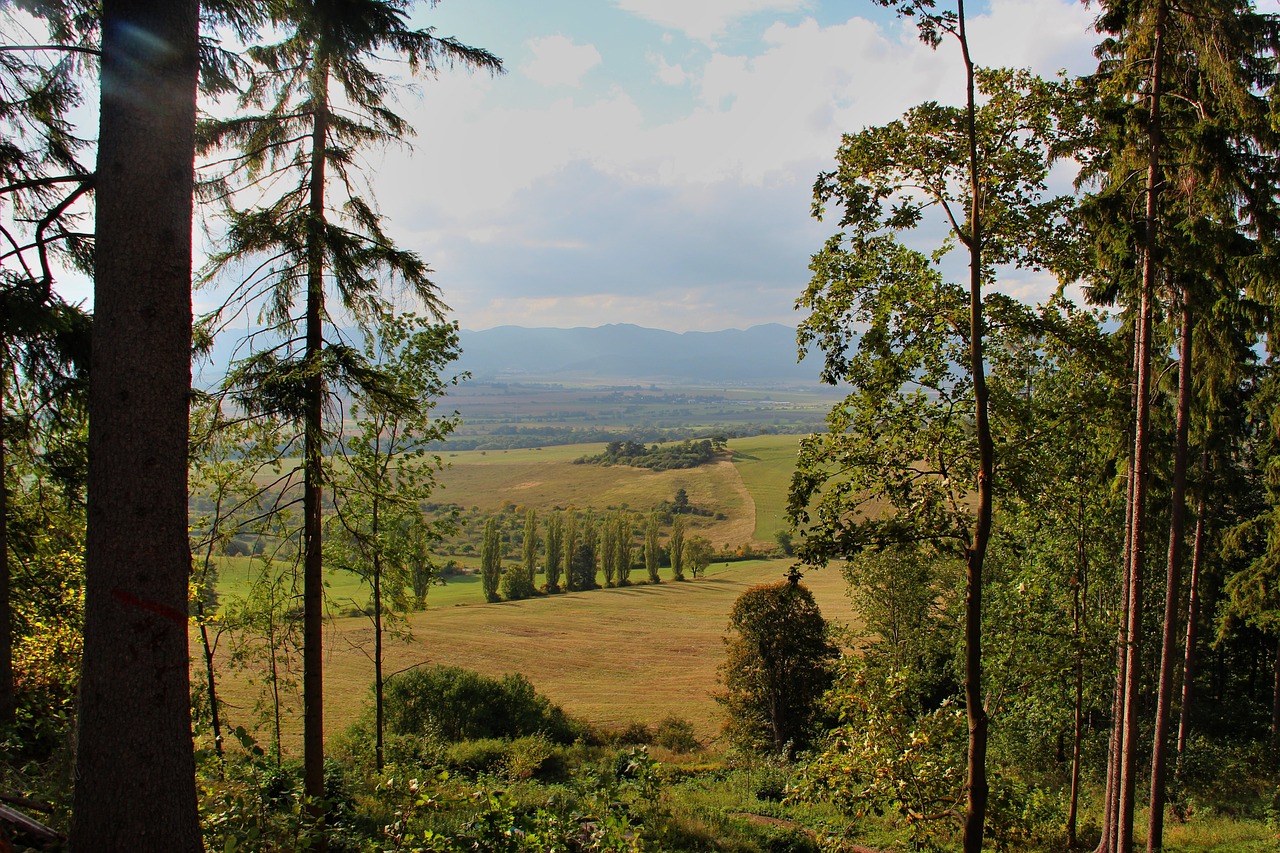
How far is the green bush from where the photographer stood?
2344 centimetres

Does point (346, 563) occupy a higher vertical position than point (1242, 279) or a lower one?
lower

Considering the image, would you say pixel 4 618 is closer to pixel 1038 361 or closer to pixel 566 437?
pixel 1038 361

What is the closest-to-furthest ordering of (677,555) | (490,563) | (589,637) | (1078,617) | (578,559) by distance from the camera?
1. (1078,617)
2. (589,637)
3. (490,563)
4. (578,559)
5. (677,555)

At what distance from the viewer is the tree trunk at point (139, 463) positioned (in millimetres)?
3518

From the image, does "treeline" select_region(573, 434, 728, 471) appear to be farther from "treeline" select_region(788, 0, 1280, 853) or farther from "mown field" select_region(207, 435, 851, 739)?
"treeline" select_region(788, 0, 1280, 853)

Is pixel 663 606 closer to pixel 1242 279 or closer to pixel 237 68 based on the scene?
pixel 1242 279

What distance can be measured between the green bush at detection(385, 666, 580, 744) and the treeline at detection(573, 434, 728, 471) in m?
93.6

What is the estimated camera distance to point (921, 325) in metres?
5.56

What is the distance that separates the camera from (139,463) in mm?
3562

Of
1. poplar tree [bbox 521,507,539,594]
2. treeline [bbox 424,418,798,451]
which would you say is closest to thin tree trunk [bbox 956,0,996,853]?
poplar tree [bbox 521,507,539,594]

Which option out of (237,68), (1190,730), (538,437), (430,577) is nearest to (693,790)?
(430,577)

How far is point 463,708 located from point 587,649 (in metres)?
18.8

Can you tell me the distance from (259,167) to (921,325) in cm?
754

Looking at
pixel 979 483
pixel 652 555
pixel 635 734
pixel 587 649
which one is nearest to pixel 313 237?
pixel 979 483
